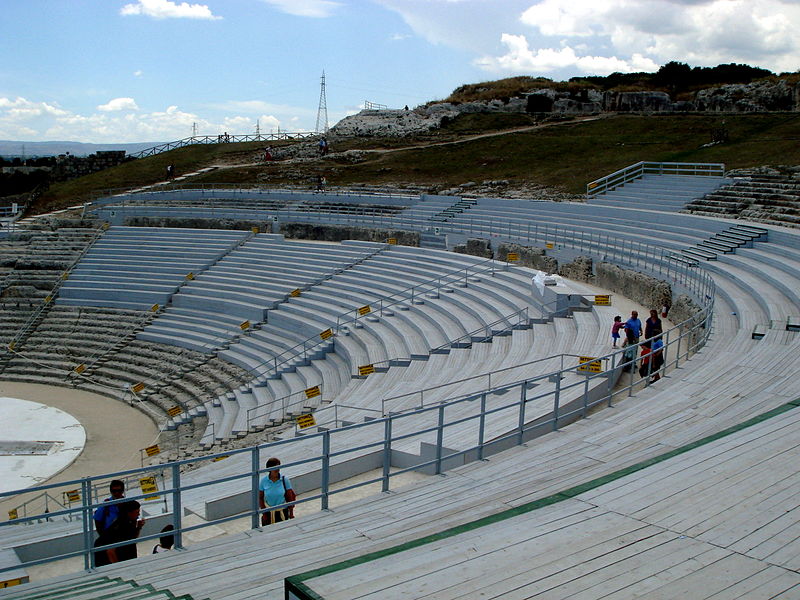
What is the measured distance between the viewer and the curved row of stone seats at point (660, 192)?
27953 millimetres

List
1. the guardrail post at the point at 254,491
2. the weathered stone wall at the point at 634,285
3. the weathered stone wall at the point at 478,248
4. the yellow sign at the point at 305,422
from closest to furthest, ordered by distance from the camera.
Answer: the guardrail post at the point at 254,491 < the yellow sign at the point at 305,422 < the weathered stone wall at the point at 634,285 < the weathered stone wall at the point at 478,248

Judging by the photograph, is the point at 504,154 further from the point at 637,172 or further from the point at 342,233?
the point at 342,233

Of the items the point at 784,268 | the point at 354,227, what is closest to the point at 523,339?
the point at 784,268

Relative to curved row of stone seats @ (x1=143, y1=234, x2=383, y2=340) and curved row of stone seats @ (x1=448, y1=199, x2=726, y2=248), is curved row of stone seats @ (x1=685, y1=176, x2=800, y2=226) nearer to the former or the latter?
curved row of stone seats @ (x1=448, y1=199, x2=726, y2=248)

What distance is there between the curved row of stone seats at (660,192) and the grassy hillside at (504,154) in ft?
8.96

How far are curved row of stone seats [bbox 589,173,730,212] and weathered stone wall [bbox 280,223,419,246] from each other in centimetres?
770

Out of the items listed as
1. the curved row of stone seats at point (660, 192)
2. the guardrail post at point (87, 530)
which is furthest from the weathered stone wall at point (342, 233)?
the guardrail post at point (87, 530)

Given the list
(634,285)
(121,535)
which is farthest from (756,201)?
(121,535)

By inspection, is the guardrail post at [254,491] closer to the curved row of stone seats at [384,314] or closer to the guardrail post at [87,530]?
the guardrail post at [87,530]

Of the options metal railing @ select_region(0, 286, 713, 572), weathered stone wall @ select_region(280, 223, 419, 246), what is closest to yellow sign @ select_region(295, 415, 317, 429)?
metal railing @ select_region(0, 286, 713, 572)

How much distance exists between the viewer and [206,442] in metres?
17.2

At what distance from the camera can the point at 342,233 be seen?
1288 inches

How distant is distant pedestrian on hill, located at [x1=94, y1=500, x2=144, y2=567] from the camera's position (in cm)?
679

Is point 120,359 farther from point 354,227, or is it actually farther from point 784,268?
point 784,268
